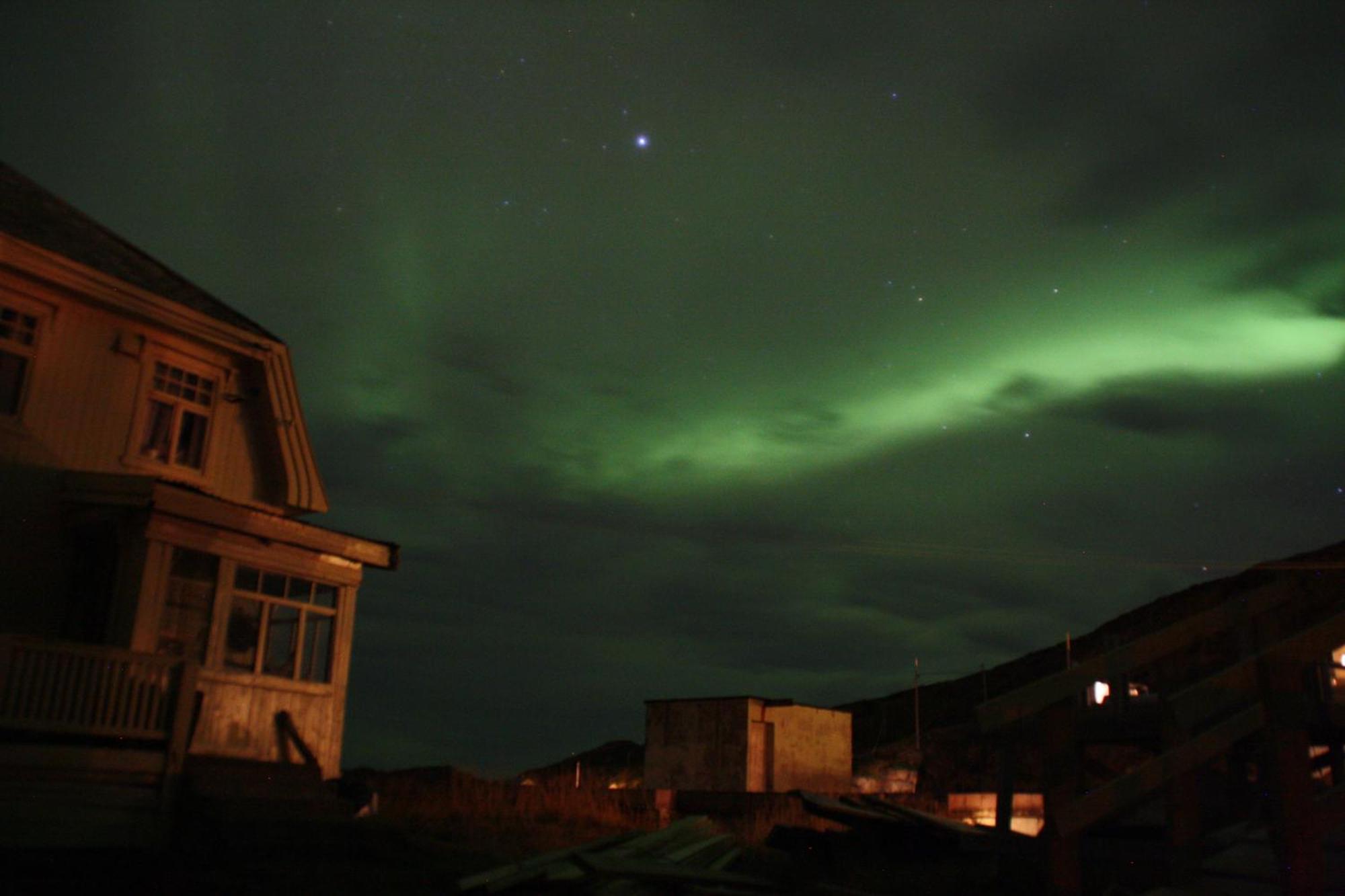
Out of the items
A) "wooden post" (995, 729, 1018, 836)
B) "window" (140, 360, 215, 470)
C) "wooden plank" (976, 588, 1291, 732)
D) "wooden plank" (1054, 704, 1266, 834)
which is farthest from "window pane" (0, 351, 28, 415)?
"wooden plank" (1054, 704, 1266, 834)

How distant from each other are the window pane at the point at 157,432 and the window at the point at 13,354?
175 cm

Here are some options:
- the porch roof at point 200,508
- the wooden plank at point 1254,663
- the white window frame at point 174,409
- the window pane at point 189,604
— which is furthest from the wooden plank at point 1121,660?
the white window frame at point 174,409

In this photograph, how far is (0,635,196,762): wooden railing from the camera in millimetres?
11453

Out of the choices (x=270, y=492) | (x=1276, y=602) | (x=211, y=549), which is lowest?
(x=1276, y=602)

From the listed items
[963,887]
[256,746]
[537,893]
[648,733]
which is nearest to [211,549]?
[256,746]

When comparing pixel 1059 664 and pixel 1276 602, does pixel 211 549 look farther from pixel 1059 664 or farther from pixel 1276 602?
pixel 1059 664

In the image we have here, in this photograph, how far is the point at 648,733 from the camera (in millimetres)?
32031

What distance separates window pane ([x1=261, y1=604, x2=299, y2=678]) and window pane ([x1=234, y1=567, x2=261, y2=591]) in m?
0.47

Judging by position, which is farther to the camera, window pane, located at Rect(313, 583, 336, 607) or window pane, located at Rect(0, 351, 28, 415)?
window pane, located at Rect(313, 583, 336, 607)

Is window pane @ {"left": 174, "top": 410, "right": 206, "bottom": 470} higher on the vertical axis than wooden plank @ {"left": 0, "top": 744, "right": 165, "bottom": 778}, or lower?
higher

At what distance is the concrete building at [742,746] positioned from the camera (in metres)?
29.3

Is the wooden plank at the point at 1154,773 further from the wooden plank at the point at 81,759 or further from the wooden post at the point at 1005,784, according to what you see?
the wooden plank at the point at 81,759

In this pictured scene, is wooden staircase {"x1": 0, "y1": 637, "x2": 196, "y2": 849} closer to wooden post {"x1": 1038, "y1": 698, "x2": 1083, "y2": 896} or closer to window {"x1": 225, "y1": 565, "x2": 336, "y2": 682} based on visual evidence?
window {"x1": 225, "y1": 565, "x2": 336, "y2": 682}

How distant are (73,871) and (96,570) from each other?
5.50 metres
